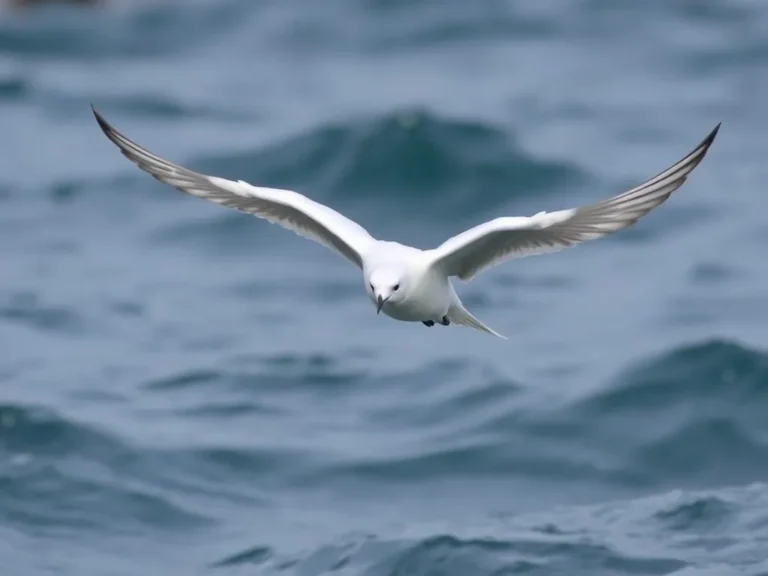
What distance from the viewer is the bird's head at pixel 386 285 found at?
8.44 meters

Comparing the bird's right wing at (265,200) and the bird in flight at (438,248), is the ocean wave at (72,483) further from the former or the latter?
the bird in flight at (438,248)

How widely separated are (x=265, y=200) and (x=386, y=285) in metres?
1.44

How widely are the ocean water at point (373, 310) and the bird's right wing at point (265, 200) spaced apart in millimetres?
2823

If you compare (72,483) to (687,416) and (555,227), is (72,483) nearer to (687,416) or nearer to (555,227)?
(687,416)

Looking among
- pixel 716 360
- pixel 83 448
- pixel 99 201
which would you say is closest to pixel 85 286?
pixel 99 201

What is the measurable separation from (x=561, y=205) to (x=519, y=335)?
3069 mm

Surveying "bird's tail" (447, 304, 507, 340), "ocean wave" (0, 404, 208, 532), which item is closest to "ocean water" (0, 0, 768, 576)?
"ocean wave" (0, 404, 208, 532)

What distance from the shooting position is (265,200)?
31.6 ft

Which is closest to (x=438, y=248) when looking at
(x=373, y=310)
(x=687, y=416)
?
(x=687, y=416)

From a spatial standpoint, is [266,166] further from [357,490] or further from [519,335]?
[357,490]

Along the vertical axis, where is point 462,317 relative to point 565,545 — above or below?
above

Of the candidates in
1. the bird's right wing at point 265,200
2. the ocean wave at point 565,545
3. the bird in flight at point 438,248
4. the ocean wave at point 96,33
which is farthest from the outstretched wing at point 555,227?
the ocean wave at point 96,33

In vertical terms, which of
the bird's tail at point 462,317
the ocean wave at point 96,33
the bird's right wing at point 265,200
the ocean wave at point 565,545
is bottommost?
the ocean wave at point 565,545

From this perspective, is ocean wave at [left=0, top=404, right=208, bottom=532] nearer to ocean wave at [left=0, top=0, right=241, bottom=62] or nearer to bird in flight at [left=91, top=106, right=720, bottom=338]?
bird in flight at [left=91, top=106, right=720, bottom=338]
